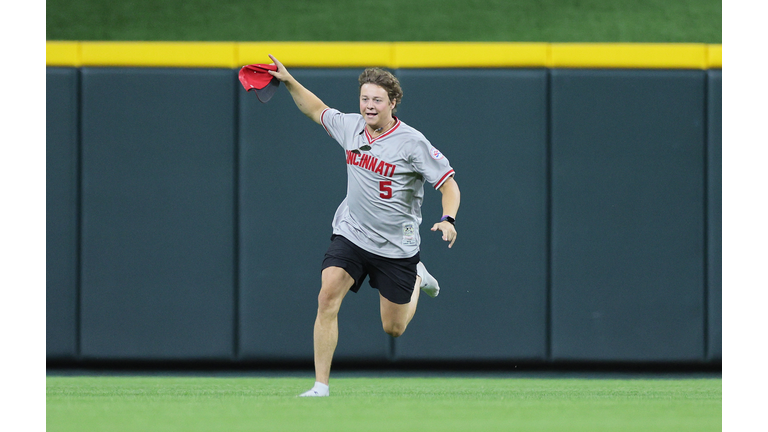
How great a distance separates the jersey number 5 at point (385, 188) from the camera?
3.58 meters

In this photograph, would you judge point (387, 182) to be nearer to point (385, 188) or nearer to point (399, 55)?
point (385, 188)

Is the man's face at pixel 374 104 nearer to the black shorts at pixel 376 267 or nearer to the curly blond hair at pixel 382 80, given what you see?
the curly blond hair at pixel 382 80

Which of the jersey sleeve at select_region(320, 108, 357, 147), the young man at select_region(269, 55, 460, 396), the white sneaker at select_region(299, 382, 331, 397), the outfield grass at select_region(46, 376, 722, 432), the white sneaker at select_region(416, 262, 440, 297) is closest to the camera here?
the outfield grass at select_region(46, 376, 722, 432)

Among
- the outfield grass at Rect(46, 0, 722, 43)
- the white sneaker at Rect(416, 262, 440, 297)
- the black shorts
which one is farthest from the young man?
the outfield grass at Rect(46, 0, 722, 43)

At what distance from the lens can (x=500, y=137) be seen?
15.7ft

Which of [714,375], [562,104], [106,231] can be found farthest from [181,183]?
[714,375]

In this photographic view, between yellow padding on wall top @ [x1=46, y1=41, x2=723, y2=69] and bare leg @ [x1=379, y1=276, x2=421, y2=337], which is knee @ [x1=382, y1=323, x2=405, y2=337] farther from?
yellow padding on wall top @ [x1=46, y1=41, x2=723, y2=69]

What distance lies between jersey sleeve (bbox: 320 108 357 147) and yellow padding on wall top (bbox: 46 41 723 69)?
1.06 metres

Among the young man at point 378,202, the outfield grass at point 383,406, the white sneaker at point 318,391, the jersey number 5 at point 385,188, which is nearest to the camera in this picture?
the outfield grass at point 383,406

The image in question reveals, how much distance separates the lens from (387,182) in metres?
3.57

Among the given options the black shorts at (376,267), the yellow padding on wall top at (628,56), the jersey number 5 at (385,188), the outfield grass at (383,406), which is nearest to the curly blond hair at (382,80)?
the jersey number 5 at (385,188)

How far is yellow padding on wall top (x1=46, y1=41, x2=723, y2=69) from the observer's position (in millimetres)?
4699

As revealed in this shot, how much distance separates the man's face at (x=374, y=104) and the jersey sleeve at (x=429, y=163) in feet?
0.66

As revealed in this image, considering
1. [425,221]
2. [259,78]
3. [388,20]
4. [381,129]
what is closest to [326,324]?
[381,129]
